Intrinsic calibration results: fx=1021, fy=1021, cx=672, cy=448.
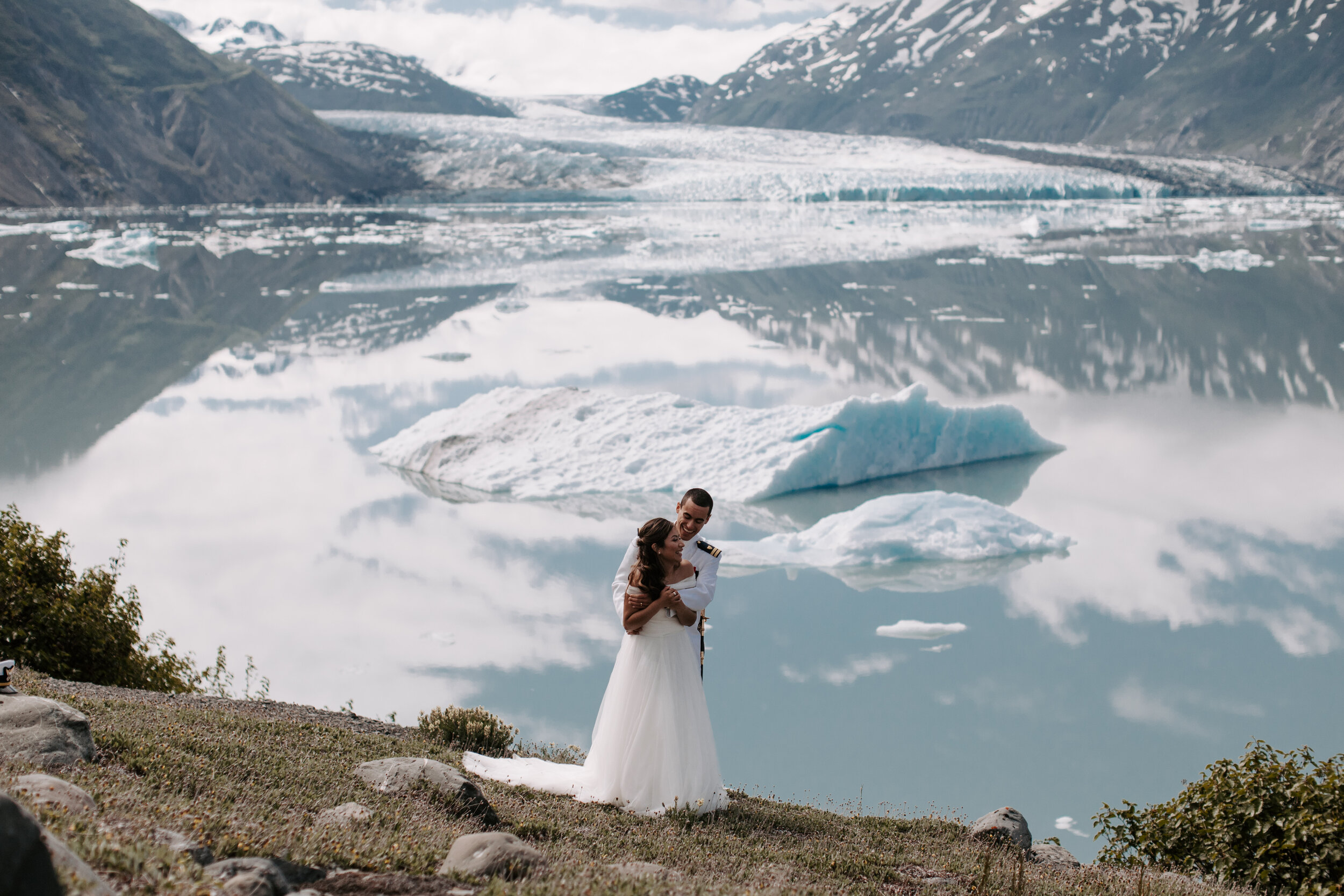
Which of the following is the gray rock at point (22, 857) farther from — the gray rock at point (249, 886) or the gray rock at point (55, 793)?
the gray rock at point (55, 793)

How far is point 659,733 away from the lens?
15.5 ft

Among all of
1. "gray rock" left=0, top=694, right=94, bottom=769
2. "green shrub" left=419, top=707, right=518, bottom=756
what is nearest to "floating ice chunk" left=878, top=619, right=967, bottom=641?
"green shrub" left=419, top=707, right=518, bottom=756

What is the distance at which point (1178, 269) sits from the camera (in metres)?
32.8

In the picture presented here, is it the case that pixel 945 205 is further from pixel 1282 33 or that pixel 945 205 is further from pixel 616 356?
pixel 1282 33

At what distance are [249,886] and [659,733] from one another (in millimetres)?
2279

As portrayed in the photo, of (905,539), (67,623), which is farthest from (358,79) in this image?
(67,623)

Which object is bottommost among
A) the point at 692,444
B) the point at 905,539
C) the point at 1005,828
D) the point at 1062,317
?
the point at 1005,828

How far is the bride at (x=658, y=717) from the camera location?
460cm

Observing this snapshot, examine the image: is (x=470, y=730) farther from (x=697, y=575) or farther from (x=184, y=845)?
(x=184, y=845)

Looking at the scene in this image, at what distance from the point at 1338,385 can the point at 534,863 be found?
736 inches

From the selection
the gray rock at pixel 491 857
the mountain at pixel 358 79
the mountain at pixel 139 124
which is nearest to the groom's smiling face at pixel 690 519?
the gray rock at pixel 491 857

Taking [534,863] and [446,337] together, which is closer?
[534,863]

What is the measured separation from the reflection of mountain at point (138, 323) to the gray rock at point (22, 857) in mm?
12549

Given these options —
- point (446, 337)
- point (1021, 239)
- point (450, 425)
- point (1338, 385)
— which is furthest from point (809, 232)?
point (450, 425)
